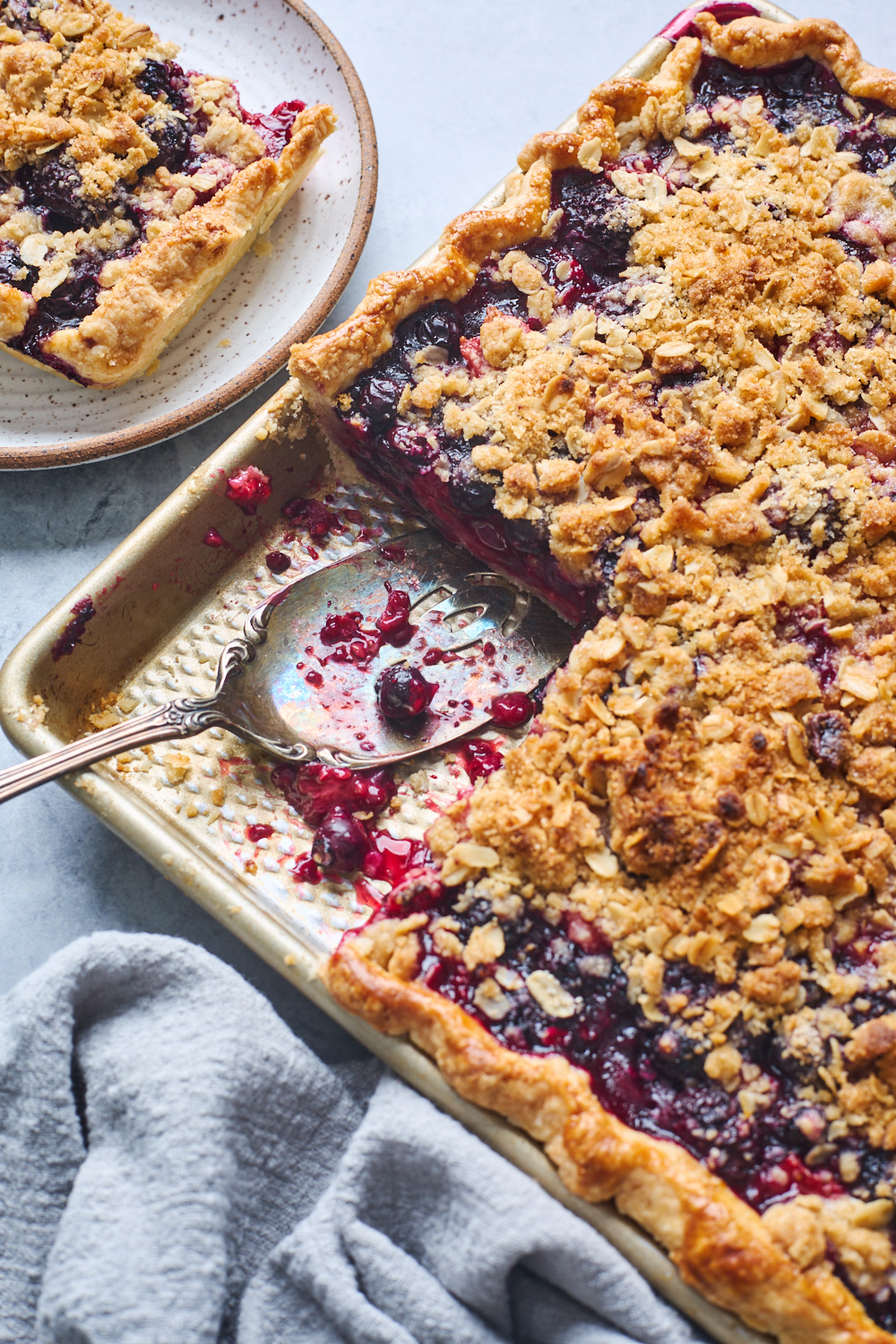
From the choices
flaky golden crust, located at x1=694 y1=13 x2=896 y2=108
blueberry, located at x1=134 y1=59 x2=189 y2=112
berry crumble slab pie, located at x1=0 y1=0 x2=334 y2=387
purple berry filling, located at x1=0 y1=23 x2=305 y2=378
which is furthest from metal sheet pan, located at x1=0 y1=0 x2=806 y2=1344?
blueberry, located at x1=134 y1=59 x2=189 y2=112

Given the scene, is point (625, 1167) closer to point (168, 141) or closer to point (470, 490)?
point (470, 490)

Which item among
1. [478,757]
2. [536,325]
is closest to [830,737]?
[478,757]

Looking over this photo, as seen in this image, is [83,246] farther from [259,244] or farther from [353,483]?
[353,483]

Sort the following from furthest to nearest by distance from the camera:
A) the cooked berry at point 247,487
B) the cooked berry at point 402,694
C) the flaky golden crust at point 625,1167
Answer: the cooked berry at point 247,487 → the cooked berry at point 402,694 → the flaky golden crust at point 625,1167

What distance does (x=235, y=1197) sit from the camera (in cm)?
247

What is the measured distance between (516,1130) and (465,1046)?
9.3 inches

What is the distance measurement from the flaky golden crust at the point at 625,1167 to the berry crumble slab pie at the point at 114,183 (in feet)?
6.30

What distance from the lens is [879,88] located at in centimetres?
298

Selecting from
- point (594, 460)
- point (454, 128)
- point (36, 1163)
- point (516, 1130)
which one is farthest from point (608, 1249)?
point (454, 128)

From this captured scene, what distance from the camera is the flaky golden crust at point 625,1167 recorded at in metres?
2.12

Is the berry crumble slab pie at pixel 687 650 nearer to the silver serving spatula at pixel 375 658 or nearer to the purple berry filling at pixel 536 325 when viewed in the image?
the purple berry filling at pixel 536 325

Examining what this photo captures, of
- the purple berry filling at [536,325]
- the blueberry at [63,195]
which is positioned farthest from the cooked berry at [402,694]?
the blueberry at [63,195]

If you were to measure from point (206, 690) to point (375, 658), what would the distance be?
1.53ft

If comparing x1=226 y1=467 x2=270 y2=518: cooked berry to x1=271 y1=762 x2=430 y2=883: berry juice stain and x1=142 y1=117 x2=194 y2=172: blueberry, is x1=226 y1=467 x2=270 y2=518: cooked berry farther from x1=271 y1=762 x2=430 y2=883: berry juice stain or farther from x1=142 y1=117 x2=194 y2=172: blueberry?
x1=142 y1=117 x2=194 y2=172: blueberry
